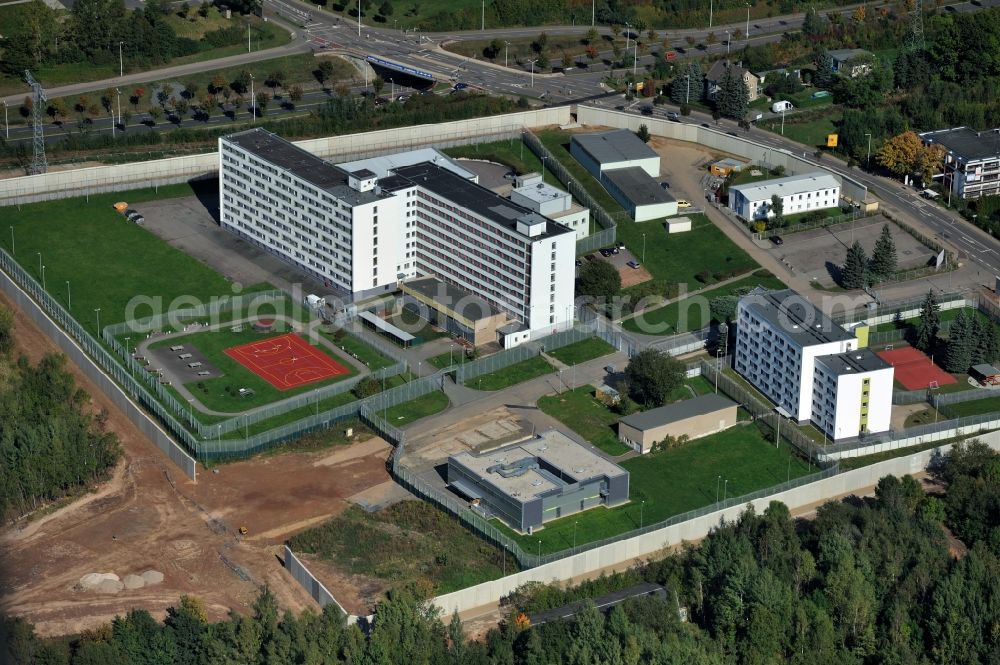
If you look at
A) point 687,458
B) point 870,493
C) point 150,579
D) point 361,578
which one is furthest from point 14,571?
point 870,493

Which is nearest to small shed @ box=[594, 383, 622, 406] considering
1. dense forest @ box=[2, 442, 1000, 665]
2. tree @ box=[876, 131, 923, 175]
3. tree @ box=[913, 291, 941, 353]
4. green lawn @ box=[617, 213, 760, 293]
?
green lawn @ box=[617, 213, 760, 293]

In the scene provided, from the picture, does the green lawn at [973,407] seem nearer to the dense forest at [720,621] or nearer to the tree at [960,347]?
the tree at [960,347]

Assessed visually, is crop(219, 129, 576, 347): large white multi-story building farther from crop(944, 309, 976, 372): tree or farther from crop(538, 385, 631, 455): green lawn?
crop(944, 309, 976, 372): tree

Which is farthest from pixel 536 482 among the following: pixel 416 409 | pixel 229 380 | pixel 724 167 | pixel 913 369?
pixel 724 167

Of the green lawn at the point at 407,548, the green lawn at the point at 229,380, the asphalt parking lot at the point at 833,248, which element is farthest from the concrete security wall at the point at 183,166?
the green lawn at the point at 407,548

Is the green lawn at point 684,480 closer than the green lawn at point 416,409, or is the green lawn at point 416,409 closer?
the green lawn at point 684,480

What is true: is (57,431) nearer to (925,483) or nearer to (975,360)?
A: (925,483)

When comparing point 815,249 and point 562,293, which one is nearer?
point 562,293
